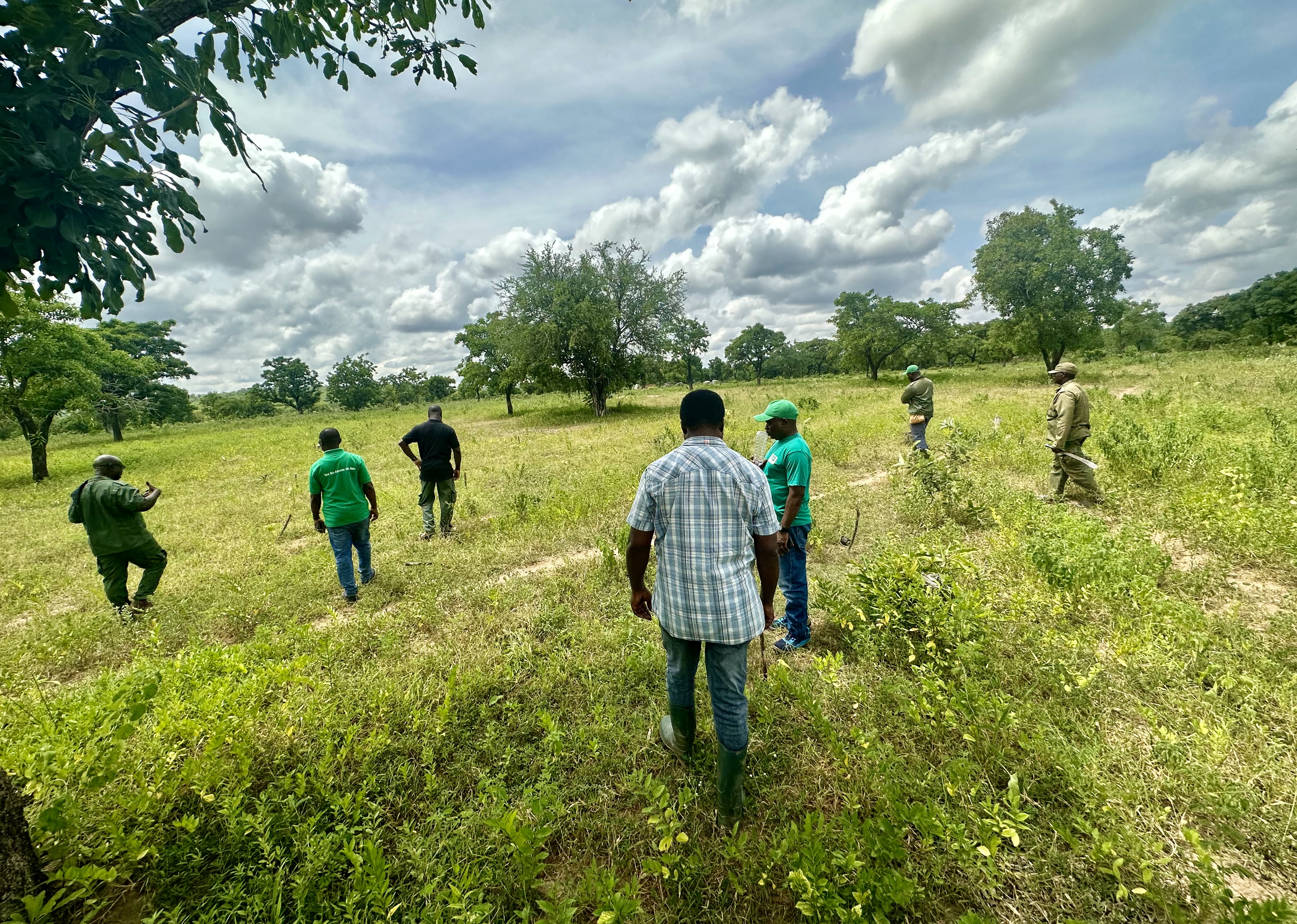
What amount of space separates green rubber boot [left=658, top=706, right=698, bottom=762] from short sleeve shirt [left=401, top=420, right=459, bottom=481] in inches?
230

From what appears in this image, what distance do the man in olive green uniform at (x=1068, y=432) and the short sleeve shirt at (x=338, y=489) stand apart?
32.2 feet

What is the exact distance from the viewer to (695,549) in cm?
255

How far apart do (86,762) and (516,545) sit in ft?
16.4

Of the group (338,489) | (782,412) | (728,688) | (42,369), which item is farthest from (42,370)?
(728,688)

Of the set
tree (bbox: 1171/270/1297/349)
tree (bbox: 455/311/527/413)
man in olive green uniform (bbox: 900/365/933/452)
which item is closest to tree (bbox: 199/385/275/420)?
tree (bbox: 455/311/527/413)

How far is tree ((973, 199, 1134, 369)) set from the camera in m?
27.1

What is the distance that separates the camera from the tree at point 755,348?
9038cm

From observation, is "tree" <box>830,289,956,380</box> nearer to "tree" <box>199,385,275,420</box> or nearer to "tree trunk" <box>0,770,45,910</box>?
"tree trunk" <box>0,770,45,910</box>

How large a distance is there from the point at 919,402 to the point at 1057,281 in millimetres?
26388

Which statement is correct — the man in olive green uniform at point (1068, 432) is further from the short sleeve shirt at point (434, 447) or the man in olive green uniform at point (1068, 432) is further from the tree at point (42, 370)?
the tree at point (42, 370)

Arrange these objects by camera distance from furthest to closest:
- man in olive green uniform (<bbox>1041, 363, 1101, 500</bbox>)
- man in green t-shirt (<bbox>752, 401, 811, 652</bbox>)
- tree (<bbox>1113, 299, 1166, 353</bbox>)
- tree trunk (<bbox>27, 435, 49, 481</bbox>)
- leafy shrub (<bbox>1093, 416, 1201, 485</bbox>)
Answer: tree (<bbox>1113, 299, 1166, 353</bbox>) → tree trunk (<bbox>27, 435, 49, 481</bbox>) → leafy shrub (<bbox>1093, 416, 1201, 485</bbox>) → man in olive green uniform (<bbox>1041, 363, 1101, 500</bbox>) → man in green t-shirt (<bbox>752, 401, 811, 652</bbox>)

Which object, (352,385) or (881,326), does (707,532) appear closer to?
(881,326)

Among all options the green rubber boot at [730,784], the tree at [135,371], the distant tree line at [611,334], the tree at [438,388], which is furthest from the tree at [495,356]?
the tree at [438,388]

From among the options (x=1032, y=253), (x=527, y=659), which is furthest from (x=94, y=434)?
(x=1032, y=253)
